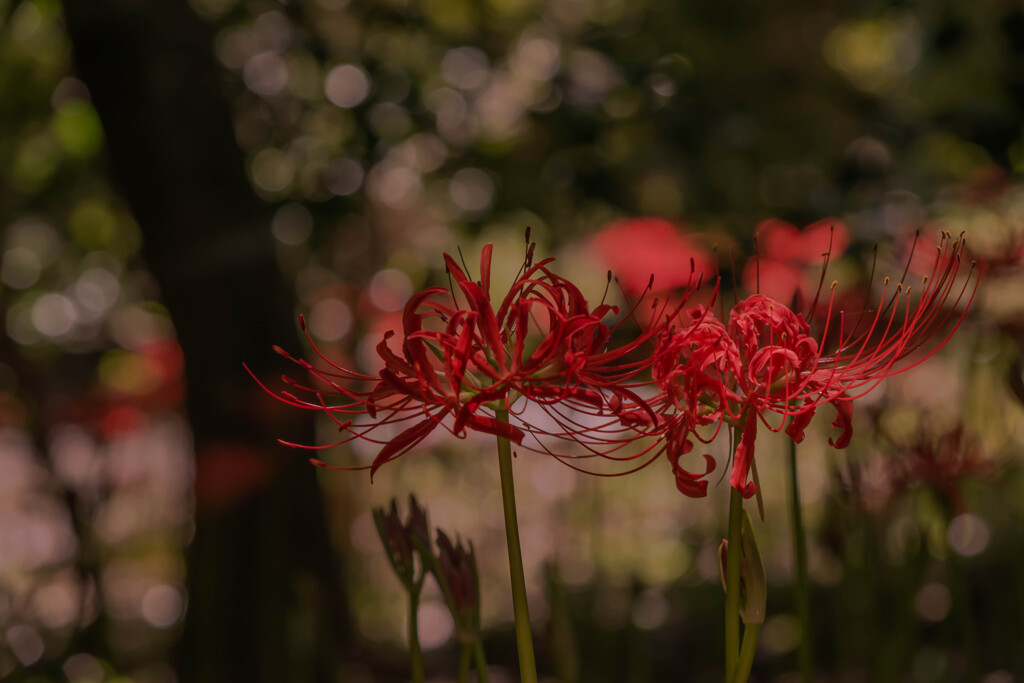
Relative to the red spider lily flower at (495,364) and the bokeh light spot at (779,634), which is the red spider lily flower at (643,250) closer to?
the bokeh light spot at (779,634)

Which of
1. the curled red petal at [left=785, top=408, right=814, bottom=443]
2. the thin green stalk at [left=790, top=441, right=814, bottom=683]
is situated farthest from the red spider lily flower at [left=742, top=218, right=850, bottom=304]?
the curled red petal at [left=785, top=408, right=814, bottom=443]

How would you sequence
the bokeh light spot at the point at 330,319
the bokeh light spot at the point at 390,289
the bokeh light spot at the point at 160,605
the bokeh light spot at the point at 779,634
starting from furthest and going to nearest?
the bokeh light spot at the point at 160,605 < the bokeh light spot at the point at 330,319 < the bokeh light spot at the point at 390,289 < the bokeh light spot at the point at 779,634

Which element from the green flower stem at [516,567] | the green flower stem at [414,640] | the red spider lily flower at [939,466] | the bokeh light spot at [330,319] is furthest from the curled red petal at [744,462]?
the bokeh light spot at [330,319]

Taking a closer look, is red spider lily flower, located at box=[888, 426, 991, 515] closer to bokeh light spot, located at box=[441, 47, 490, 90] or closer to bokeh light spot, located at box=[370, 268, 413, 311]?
bokeh light spot, located at box=[441, 47, 490, 90]

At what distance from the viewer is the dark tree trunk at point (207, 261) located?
1.32 metres

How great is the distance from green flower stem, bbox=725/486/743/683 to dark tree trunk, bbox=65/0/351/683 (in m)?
0.89

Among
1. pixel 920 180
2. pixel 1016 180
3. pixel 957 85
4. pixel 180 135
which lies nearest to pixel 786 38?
pixel 957 85

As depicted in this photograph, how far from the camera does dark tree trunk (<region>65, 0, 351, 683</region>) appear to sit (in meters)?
1.32

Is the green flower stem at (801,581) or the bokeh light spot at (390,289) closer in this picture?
the green flower stem at (801,581)

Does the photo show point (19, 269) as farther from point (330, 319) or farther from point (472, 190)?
point (472, 190)

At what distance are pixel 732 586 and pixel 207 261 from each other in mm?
1149

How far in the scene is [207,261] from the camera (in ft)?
4.62

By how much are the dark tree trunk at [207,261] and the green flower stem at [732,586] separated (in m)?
0.89

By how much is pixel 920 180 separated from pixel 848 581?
83cm
